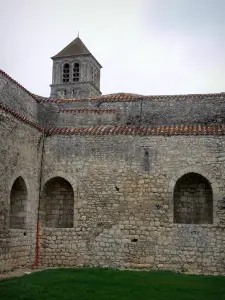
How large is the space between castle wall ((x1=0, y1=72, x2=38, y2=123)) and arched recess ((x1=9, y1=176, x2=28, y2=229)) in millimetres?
2822

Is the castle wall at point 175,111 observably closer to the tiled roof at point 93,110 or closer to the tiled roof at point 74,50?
the tiled roof at point 93,110

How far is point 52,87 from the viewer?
1992 inches

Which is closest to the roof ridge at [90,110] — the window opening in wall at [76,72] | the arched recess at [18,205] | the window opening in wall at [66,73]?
the arched recess at [18,205]

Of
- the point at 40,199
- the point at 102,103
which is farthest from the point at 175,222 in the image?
the point at 102,103

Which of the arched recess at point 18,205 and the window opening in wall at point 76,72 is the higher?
the window opening in wall at point 76,72

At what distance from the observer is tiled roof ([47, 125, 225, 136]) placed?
14500mm

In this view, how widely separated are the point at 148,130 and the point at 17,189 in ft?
15.1

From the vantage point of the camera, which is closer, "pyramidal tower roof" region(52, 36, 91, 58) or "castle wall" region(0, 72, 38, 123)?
"castle wall" region(0, 72, 38, 123)

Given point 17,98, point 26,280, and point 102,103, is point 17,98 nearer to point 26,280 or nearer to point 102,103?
point 102,103

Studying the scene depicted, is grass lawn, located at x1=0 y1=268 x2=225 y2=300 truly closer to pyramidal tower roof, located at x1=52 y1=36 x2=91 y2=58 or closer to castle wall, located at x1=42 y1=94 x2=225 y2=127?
castle wall, located at x1=42 y1=94 x2=225 y2=127

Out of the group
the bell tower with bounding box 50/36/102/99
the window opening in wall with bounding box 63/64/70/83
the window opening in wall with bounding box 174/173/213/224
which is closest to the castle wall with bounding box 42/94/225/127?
the window opening in wall with bounding box 174/173/213/224

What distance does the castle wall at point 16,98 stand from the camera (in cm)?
1501

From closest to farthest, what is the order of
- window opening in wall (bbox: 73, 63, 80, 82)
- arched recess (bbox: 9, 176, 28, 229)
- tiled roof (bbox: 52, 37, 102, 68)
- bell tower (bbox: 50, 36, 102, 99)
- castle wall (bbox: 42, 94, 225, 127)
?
arched recess (bbox: 9, 176, 28, 229)
castle wall (bbox: 42, 94, 225, 127)
bell tower (bbox: 50, 36, 102, 99)
window opening in wall (bbox: 73, 63, 80, 82)
tiled roof (bbox: 52, 37, 102, 68)

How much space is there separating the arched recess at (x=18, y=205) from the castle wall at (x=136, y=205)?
1.04m
